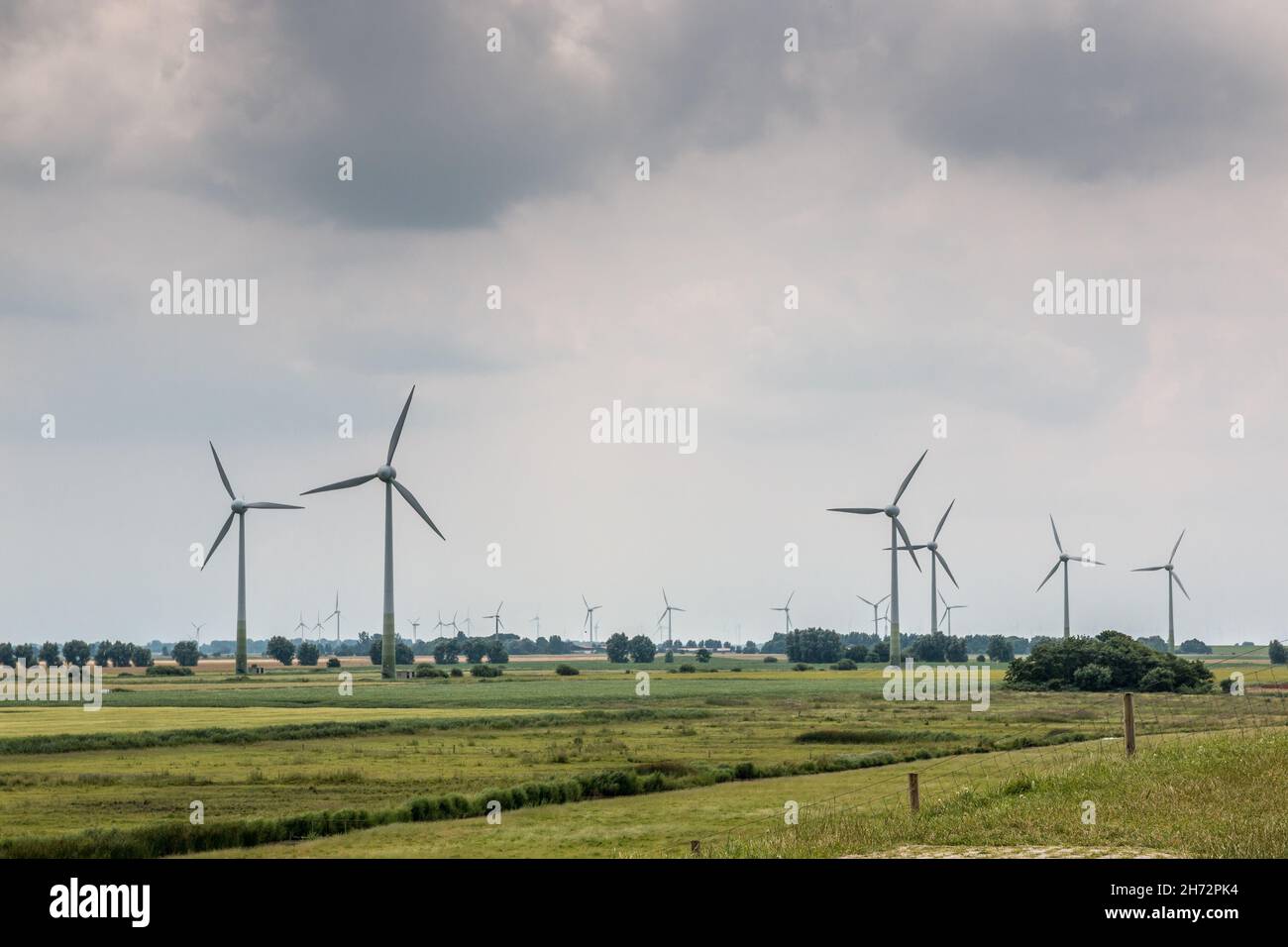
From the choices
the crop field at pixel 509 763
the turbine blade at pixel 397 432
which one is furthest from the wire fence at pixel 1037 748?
the turbine blade at pixel 397 432

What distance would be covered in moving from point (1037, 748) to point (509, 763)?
95.1 feet

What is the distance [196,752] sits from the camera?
8131 centimetres

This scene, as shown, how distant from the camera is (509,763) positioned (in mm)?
73812

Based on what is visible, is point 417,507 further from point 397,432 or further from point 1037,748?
point 1037,748

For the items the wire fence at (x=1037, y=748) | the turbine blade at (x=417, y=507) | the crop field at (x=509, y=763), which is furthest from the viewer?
the turbine blade at (x=417, y=507)

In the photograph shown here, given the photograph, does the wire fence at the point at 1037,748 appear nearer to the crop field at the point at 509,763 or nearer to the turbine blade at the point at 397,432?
the crop field at the point at 509,763

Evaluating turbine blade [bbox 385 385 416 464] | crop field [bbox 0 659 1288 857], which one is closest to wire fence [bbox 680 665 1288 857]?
crop field [bbox 0 659 1288 857]

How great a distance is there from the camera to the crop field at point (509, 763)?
46219 mm

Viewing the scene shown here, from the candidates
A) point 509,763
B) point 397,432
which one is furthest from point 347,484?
point 509,763

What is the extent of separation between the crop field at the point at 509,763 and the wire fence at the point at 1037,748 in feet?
1.22

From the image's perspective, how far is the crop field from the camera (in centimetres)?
4622

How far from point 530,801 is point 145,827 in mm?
16826
